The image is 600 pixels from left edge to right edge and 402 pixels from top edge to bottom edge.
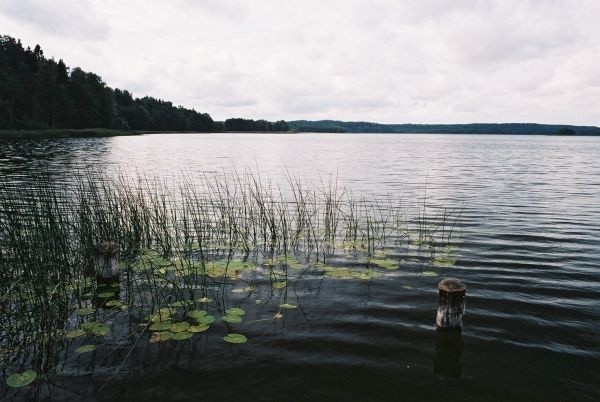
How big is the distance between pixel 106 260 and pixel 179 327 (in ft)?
7.31

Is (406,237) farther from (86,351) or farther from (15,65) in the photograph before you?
(15,65)

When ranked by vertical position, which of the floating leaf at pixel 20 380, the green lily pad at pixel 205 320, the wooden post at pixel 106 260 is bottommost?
the green lily pad at pixel 205 320

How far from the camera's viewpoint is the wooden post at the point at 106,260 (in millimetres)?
6852

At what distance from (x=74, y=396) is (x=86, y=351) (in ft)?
2.75

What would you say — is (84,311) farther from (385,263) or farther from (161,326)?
(385,263)

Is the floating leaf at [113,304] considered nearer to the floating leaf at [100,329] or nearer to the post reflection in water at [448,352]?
the floating leaf at [100,329]

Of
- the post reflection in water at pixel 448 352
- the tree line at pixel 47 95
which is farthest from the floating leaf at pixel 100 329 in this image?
the tree line at pixel 47 95

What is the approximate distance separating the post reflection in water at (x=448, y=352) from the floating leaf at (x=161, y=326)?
3.63 metres

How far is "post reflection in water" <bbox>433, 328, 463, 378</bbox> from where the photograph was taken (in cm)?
495

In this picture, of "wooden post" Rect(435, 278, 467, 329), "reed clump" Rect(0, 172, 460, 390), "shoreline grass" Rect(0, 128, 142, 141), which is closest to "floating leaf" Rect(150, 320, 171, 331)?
"reed clump" Rect(0, 172, 460, 390)

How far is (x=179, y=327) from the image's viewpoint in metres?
5.62

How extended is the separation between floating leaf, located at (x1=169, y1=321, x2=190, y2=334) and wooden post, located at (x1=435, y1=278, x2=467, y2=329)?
11.7 feet

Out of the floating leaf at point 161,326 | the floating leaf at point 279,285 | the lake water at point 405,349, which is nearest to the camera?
the lake water at point 405,349

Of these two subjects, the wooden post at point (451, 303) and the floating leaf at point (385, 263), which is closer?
the wooden post at point (451, 303)
